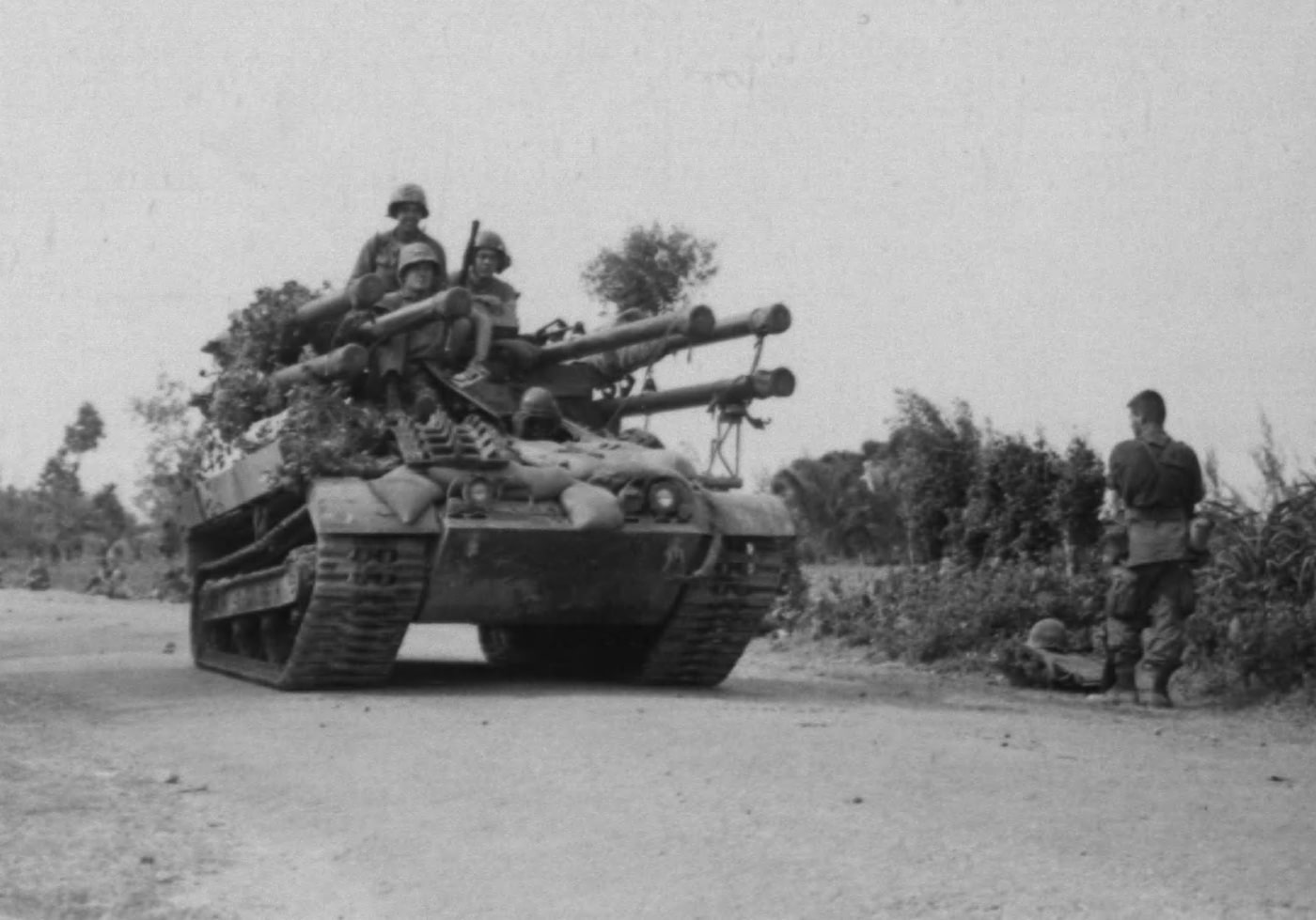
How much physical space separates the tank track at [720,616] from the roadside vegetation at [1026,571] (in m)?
2.48

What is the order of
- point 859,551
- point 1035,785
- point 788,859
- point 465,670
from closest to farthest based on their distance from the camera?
1. point 788,859
2. point 1035,785
3. point 465,670
4. point 859,551

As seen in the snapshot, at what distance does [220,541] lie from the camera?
13086 mm

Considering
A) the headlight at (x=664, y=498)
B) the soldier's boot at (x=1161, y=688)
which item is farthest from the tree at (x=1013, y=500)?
the headlight at (x=664, y=498)

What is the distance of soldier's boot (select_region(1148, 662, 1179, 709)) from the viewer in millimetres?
10406

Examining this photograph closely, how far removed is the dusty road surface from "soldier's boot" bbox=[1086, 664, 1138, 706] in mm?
650

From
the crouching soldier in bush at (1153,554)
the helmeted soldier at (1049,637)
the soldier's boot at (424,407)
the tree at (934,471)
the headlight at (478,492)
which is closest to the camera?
the headlight at (478,492)

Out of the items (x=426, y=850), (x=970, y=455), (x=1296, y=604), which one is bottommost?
(x=426, y=850)

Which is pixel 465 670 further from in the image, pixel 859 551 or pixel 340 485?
pixel 859 551

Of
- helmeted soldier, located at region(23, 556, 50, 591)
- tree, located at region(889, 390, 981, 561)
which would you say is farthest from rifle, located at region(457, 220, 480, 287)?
helmeted soldier, located at region(23, 556, 50, 591)

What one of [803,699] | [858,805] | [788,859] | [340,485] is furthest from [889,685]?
[788,859]

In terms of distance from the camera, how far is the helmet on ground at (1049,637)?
12047 millimetres

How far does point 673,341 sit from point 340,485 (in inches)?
90.2

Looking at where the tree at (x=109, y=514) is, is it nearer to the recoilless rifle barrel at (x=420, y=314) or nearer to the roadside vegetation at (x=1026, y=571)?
the roadside vegetation at (x=1026, y=571)

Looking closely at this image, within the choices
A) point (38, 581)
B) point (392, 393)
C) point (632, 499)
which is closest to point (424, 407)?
point (392, 393)
